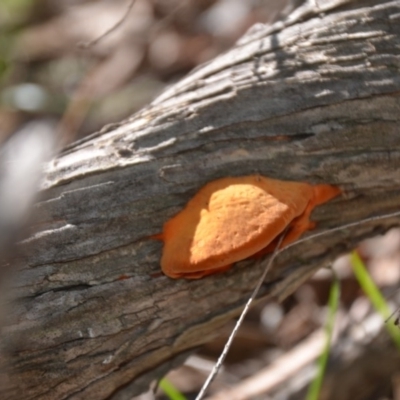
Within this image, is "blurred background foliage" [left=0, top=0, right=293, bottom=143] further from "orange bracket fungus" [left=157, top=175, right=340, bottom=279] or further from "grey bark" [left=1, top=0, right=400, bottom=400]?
"orange bracket fungus" [left=157, top=175, right=340, bottom=279]

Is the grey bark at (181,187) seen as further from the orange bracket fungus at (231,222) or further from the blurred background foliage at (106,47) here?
the blurred background foliage at (106,47)

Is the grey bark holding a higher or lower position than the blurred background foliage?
higher

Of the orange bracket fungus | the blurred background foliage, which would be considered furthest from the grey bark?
the blurred background foliage

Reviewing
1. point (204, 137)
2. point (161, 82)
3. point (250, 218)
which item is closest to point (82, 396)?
point (250, 218)

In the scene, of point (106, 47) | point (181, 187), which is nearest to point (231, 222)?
point (181, 187)

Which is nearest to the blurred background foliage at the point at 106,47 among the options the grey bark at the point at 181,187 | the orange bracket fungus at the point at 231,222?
the grey bark at the point at 181,187

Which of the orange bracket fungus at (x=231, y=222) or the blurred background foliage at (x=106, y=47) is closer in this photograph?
the orange bracket fungus at (x=231, y=222)

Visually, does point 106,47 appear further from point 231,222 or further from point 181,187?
point 231,222
